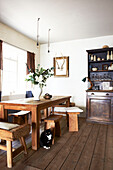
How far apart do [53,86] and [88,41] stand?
81.0 inches

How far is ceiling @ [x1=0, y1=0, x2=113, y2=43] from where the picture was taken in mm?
2699

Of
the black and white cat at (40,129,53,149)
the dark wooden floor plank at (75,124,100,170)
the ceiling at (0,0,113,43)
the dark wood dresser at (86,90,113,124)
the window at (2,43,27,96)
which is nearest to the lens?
the dark wooden floor plank at (75,124,100,170)

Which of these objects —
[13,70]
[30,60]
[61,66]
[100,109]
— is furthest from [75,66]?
[13,70]

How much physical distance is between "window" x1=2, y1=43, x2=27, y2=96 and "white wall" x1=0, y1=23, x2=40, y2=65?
0.15m

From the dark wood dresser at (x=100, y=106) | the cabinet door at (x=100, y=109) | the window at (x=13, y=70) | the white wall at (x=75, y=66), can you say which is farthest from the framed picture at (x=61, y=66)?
the cabinet door at (x=100, y=109)

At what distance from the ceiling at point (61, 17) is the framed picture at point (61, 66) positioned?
857 millimetres

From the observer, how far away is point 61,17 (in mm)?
3238

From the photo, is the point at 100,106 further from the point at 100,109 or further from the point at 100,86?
the point at 100,86

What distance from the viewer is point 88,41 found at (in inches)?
182

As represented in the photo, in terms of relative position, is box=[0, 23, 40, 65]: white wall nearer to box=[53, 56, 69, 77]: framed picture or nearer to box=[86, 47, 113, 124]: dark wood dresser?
→ box=[53, 56, 69, 77]: framed picture

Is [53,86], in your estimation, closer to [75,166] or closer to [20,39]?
[20,39]

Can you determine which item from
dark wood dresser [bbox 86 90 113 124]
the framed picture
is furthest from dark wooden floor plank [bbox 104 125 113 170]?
the framed picture

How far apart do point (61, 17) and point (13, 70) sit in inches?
84.4

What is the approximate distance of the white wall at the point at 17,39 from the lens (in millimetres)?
3629
